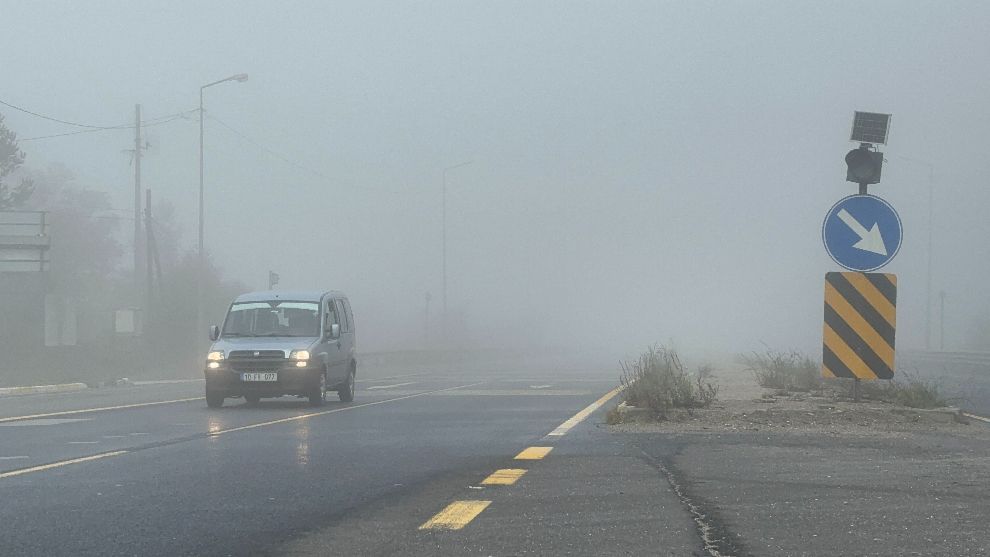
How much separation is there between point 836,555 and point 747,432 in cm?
727

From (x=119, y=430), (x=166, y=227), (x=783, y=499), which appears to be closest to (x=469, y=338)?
(x=166, y=227)

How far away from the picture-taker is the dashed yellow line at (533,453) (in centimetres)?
1177

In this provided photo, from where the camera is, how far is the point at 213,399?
827 inches

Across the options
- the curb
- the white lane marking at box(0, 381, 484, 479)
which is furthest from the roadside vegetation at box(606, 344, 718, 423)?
the curb

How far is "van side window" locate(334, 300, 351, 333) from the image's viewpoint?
23594mm

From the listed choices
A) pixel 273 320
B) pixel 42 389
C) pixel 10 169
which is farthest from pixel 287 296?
pixel 10 169

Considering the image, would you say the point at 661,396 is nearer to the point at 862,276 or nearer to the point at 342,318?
the point at 862,276

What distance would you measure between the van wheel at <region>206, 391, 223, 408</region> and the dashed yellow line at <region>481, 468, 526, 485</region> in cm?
1105

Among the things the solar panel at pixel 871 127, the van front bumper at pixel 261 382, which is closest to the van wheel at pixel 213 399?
the van front bumper at pixel 261 382

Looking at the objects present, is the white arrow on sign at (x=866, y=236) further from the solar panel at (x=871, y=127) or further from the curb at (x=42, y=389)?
the curb at (x=42, y=389)

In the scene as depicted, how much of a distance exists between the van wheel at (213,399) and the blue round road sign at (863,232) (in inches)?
383

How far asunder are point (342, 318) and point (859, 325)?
10757 mm

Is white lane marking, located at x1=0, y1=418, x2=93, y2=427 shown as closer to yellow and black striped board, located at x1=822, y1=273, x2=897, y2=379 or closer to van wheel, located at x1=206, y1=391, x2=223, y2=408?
van wheel, located at x1=206, y1=391, x2=223, y2=408

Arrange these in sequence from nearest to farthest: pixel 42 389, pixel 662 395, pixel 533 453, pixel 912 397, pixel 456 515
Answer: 1. pixel 456 515
2. pixel 533 453
3. pixel 662 395
4. pixel 912 397
5. pixel 42 389
